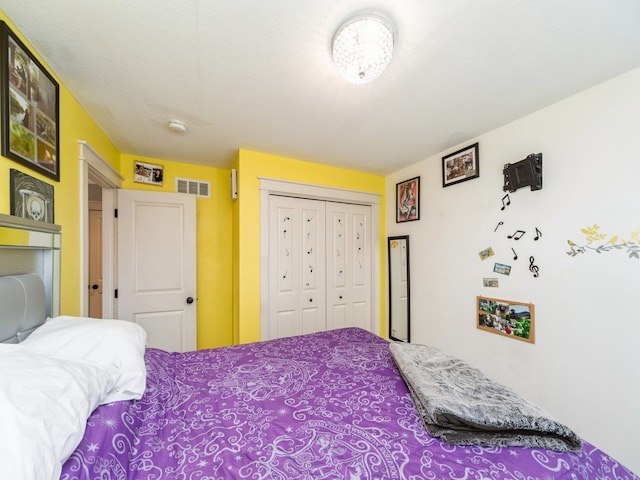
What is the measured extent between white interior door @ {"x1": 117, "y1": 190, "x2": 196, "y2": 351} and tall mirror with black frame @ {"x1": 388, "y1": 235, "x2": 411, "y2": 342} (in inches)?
87.6

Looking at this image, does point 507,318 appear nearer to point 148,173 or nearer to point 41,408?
point 41,408

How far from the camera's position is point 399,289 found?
3.04 metres

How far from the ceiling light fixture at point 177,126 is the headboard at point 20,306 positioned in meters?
1.29

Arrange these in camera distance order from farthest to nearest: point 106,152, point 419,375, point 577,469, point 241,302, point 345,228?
point 345,228
point 241,302
point 106,152
point 419,375
point 577,469

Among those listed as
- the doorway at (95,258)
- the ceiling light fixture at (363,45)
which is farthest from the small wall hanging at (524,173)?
the doorway at (95,258)

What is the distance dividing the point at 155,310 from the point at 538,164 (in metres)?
3.41

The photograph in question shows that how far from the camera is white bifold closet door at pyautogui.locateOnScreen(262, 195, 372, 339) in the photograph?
8.87ft

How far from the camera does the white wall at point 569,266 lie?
1.41 metres

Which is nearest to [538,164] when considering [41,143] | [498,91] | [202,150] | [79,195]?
[498,91]

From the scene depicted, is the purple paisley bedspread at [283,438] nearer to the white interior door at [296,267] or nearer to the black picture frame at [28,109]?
the black picture frame at [28,109]

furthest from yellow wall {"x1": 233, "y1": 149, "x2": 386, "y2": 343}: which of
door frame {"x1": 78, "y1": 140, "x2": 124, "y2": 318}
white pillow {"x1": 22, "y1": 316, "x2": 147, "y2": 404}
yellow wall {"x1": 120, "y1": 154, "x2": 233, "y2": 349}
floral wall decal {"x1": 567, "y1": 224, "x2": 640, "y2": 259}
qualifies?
floral wall decal {"x1": 567, "y1": 224, "x2": 640, "y2": 259}

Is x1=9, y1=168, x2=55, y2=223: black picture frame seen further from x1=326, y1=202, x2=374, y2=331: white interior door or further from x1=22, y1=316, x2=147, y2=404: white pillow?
x1=326, y1=202, x2=374, y2=331: white interior door

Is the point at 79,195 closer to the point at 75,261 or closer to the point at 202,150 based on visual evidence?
the point at 75,261

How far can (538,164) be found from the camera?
1760 mm
